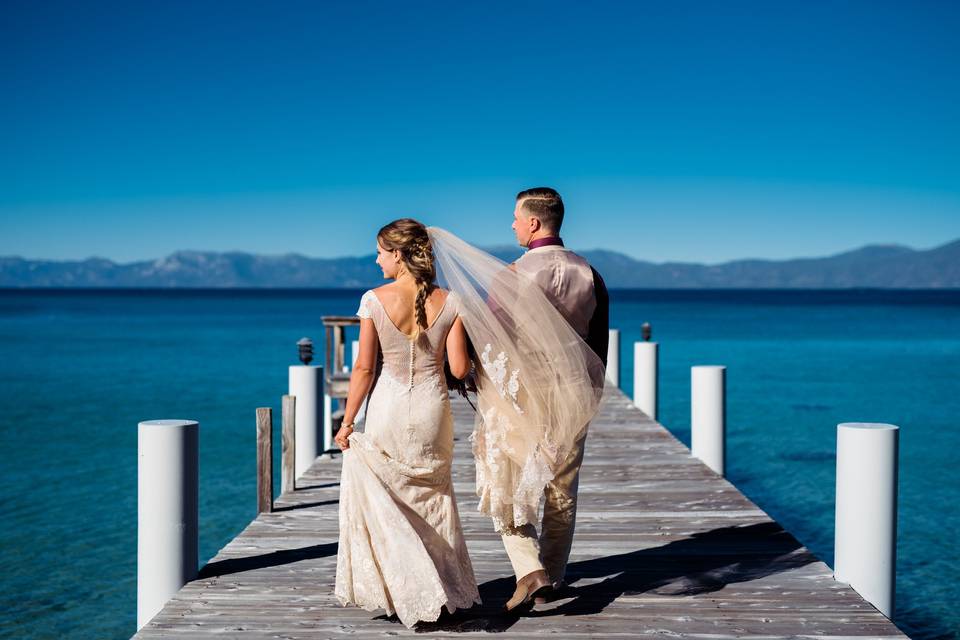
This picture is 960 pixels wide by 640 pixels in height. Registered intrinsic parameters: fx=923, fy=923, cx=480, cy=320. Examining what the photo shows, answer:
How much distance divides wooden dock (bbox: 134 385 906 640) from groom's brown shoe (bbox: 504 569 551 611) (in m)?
0.09

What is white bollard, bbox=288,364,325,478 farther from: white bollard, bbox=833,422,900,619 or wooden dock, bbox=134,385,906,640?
white bollard, bbox=833,422,900,619

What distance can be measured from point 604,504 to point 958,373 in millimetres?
28836

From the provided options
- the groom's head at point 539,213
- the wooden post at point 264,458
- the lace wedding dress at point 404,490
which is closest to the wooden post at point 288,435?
the wooden post at point 264,458

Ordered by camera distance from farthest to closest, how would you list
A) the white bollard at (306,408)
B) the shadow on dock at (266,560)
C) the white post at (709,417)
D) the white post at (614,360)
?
the white post at (614,360) < the white bollard at (306,408) < the white post at (709,417) < the shadow on dock at (266,560)

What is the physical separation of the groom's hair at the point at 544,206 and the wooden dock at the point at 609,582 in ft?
6.31

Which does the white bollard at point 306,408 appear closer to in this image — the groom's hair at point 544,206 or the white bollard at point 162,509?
the white bollard at point 162,509

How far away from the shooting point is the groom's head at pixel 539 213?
14.6ft

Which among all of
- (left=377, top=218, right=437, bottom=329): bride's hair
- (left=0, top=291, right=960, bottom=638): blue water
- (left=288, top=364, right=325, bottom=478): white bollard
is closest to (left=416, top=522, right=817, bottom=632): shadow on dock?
(left=377, top=218, right=437, bottom=329): bride's hair

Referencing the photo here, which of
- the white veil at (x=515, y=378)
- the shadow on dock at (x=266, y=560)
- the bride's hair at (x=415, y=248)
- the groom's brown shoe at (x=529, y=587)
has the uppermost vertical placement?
the bride's hair at (x=415, y=248)

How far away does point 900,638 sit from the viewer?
13.8 feet

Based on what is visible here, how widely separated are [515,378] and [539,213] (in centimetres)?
80

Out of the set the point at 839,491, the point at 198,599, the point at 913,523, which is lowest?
the point at 913,523

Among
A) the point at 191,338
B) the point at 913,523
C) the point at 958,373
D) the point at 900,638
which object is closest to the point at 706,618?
the point at 900,638

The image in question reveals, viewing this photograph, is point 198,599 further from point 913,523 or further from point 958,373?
point 958,373
